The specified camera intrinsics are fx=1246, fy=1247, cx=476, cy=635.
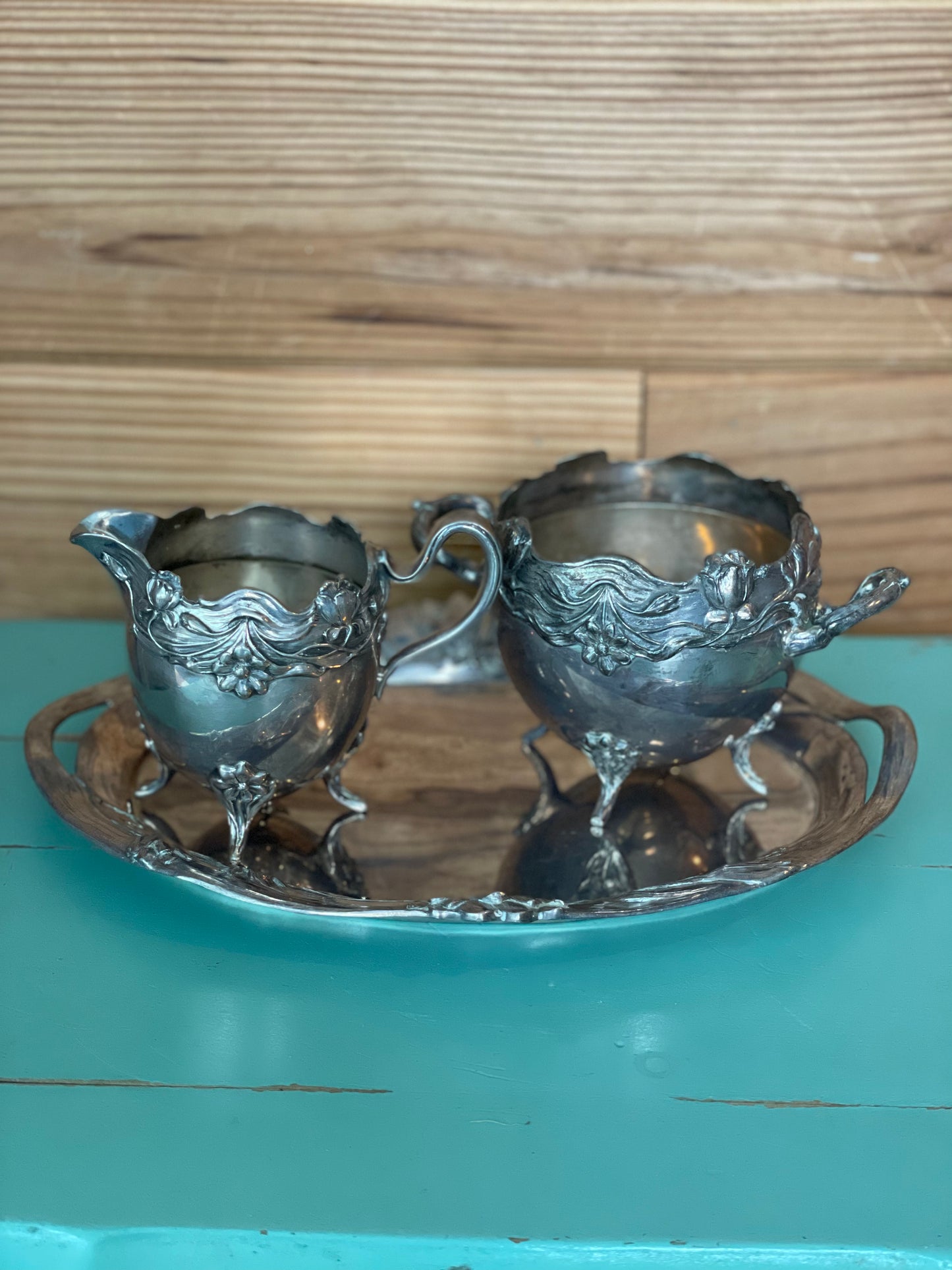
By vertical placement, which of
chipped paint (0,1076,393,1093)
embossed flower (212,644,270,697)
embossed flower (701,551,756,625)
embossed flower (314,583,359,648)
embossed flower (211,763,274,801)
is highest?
embossed flower (701,551,756,625)

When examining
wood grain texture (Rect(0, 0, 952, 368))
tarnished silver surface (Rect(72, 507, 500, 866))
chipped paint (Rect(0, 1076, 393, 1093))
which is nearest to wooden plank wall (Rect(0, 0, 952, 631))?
wood grain texture (Rect(0, 0, 952, 368))

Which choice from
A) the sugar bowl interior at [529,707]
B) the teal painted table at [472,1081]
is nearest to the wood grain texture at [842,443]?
the sugar bowl interior at [529,707]

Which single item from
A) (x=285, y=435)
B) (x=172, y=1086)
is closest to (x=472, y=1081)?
(x=172, y=1086)

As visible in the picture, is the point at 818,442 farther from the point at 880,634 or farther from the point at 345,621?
the point at 345,621

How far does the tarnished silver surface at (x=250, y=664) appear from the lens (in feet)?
1.94

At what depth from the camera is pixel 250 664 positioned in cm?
59

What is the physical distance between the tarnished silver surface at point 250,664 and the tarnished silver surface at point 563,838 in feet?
0.14

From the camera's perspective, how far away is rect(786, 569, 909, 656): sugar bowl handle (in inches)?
24.8

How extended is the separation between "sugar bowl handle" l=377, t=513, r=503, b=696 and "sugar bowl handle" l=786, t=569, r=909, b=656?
0.51 feet

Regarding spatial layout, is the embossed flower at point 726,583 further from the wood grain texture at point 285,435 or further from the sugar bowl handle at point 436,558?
the wood grain texture at point 285,435

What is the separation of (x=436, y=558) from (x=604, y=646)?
110 millimetres

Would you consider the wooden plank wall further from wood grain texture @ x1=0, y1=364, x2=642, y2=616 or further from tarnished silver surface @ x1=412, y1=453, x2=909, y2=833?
tarnished silver surface @ x1=412, y1=453, x2=909, y2=833

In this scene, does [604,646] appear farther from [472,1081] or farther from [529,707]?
[472,1081]

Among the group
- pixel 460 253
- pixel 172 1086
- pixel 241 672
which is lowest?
pixel 172 1086
